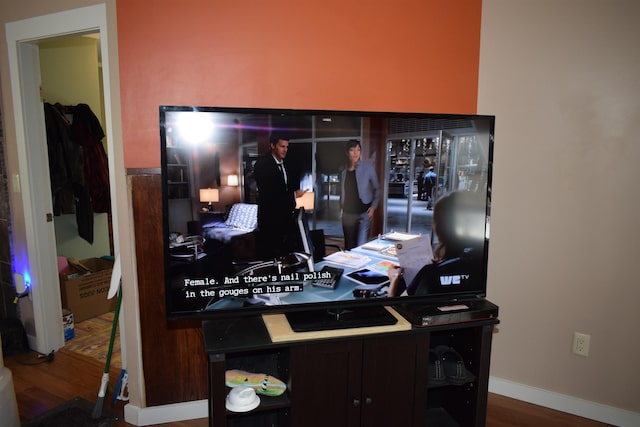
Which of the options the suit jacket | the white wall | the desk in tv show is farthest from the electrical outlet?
the suit jacket

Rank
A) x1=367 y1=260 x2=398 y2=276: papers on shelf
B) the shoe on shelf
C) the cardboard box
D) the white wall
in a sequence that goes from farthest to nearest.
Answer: the cardboard box, the white wall, x1=367 y1=260 x2=398 y2=276: papers on shelf, the shoe on shelf

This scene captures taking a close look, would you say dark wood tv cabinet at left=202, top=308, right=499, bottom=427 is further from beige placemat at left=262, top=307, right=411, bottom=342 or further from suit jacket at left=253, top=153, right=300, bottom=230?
suit jacket at left=253, top=153, right=300, bottom=230

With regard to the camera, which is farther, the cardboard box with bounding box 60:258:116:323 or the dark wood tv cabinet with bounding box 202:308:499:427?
the cardboard box with bounding box 60:258:116:323

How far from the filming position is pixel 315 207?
5.56 feet

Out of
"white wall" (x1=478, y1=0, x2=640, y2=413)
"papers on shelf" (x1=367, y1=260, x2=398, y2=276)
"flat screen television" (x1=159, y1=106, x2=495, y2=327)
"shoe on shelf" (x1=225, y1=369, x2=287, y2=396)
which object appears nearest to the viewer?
"flat screen television" (x1=159, y1=106, x2=495, y2=327)

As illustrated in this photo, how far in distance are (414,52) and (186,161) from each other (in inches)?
52.0

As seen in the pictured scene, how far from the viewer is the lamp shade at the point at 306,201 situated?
1.68 meters

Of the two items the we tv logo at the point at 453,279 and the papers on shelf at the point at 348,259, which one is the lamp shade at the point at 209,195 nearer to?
the papers on shelf at the point at 348,259

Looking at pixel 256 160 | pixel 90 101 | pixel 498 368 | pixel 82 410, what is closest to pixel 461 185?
pixel 256 160

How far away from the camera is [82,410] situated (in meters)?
2.21

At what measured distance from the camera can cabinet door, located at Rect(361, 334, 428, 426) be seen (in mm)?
1736

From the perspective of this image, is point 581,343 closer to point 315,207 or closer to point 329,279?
point 329,279

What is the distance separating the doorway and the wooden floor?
161mm

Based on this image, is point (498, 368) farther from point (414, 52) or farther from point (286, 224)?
point (414, 52)
